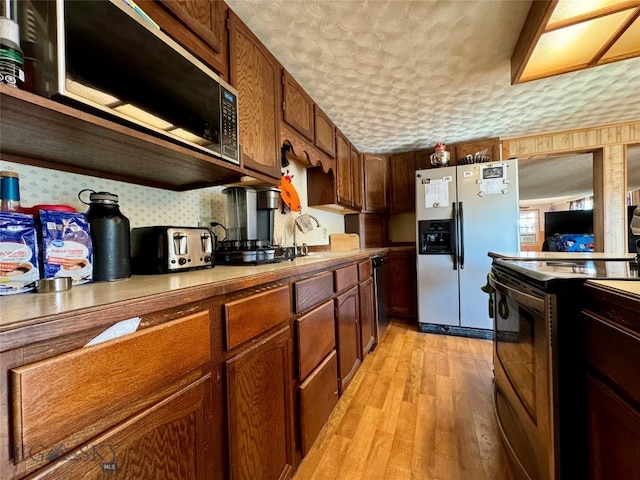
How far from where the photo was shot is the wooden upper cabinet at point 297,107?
172 centimetres

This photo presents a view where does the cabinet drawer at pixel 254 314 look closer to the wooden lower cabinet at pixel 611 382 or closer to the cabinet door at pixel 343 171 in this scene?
the wooden lower cabinet at pixel 611 382

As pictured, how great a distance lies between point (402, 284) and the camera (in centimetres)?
336

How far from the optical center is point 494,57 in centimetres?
169

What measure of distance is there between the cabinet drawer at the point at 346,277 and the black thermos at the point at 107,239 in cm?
106

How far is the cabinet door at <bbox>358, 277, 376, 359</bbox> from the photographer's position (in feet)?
7.00

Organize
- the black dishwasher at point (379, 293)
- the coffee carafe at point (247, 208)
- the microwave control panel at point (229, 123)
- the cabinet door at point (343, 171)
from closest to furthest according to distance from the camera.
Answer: the microwave control panel at point (229, 123) < the coffee carafe at point (247, 208) < the black dishwasher at point (379, 293) < the cabinet door at point (343, 171)

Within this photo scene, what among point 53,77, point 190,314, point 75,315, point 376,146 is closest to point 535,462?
point 190,314

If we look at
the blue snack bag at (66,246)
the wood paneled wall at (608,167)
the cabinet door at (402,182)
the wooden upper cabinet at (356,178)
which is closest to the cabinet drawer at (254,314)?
the blue snack bag at (66,246)

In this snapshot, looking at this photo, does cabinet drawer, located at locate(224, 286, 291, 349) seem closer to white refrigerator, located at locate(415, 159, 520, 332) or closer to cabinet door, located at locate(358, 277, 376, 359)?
cabinet door, located at locate(358, 277, 376, 359)

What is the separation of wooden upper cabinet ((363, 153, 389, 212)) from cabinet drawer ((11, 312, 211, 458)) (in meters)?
3.00

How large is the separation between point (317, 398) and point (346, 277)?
0.73 meters

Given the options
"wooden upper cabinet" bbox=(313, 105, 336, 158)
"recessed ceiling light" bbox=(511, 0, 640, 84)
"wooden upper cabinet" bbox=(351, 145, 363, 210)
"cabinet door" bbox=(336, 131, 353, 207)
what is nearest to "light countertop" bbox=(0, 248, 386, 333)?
"wooden upper cabinet" bbox=(313, 105, 336, 158)

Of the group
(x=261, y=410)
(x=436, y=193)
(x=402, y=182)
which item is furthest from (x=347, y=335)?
(x=402, y=182)

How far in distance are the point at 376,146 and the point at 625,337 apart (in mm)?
3005
